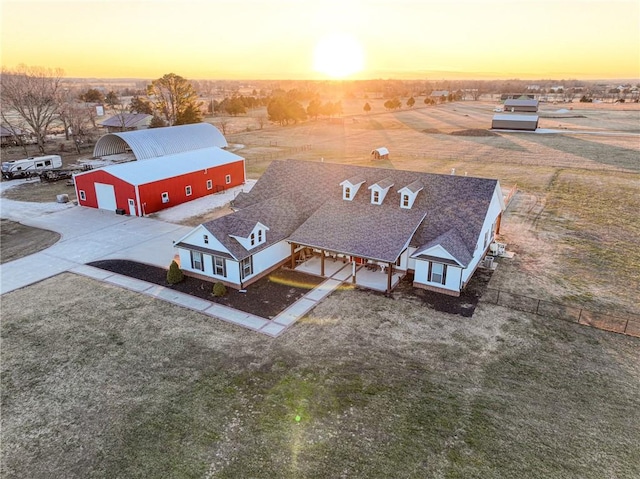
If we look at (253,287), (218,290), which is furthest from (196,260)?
(253,287)

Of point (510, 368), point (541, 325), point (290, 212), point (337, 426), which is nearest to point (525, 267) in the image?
point (541, 325)

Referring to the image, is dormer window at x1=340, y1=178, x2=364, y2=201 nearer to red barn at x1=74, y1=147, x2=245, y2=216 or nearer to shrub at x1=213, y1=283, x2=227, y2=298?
shrub at x1=213, y1=283, x2=227, y2=298

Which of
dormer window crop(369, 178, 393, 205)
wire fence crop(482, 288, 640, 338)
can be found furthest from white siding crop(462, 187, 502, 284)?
dormer window crop(369, 178, 393, 205)

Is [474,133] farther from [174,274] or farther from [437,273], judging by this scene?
[174,274]

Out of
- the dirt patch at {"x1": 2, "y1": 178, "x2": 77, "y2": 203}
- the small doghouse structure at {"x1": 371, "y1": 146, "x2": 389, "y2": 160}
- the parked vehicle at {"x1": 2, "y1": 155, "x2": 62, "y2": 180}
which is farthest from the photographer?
the small doghouse structure at {"x1": 371, "y1": 146, "x2": 389, "y2": 160}

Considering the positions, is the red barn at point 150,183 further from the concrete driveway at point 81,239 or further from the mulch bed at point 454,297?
the mulch bed at point 454,297

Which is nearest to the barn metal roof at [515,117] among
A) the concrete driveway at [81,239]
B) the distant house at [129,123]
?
the distant house at [129,123]

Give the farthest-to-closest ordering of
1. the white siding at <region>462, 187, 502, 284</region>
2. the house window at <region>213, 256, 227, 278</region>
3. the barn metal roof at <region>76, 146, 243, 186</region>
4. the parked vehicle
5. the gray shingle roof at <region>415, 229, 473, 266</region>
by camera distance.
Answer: the parked vehicle
the barn metal roof at <region>76, 146, 243, 186</region>
the white siding at <region>462, 187, 502, 284</region>
the house window at <region>213, 256, 227, 278</region>
the gray shingle roof at <region>415, 229, 473, 266</region>

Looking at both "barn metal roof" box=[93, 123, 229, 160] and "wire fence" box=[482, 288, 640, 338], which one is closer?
"wire fence" box=[482, 288, 640, 338]
